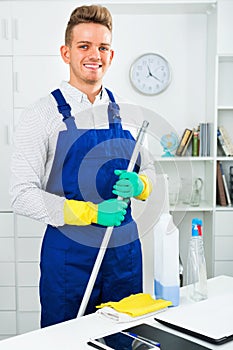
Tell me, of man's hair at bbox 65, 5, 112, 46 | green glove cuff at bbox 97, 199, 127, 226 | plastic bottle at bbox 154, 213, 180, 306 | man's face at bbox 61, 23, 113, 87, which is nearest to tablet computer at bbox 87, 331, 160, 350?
plastic bottle at bbox 154, 213, 180, 306

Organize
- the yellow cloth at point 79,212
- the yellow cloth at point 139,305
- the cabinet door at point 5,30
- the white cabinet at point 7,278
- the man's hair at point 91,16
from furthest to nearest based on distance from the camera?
the white cabinet at point 7,278 < the cabinet door at point 5,30 < the man's hair at point 91,16 < the yellow cloth at point 79,212 < the yellow cloth at point 139,305

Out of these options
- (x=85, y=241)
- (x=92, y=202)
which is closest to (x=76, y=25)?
(x=92, y=202)

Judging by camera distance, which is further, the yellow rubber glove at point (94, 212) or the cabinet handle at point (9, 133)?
the cabinet handle at point (9, 133)

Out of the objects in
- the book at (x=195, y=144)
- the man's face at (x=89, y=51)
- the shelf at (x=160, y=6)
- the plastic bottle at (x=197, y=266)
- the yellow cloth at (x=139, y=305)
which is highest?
the shelf at (x=160, y=6)

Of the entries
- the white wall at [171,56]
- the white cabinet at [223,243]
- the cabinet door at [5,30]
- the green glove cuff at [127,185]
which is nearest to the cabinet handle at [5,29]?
the cabinet door at [5,30]

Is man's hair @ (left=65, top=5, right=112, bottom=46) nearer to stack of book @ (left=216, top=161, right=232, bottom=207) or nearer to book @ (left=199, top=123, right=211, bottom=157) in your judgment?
book @ (left=199, top=123, right=211, bottom=157)

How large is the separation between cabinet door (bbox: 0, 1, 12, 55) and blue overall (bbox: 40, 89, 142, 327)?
4.99ft

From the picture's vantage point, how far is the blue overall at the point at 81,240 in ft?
6.13

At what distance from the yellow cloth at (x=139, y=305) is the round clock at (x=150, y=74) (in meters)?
2.23

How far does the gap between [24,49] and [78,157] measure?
5.55 feet

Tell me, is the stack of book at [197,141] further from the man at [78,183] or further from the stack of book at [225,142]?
the man at [78,183]

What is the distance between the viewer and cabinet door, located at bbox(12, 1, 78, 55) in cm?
335

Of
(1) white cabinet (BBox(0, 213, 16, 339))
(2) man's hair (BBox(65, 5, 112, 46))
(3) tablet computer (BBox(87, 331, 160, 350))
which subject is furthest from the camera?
(1) white cabinet (BBox(0, 213, 16, 339))

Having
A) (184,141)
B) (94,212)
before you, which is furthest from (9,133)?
(94,212)
